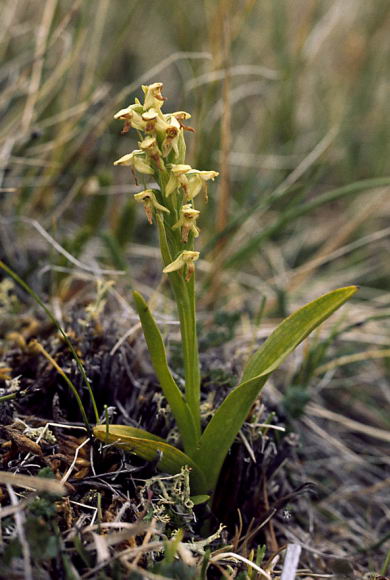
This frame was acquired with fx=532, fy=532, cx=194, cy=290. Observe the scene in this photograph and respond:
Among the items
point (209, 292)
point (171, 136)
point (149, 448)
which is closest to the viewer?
point (171, 136)

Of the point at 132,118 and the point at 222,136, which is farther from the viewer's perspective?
the point at 222,136

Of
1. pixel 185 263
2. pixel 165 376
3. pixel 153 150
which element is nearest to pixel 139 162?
pixel 153 150

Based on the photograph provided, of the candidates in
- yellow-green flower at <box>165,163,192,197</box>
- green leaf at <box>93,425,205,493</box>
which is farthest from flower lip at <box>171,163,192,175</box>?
green leaf at <box>93,425,205,493</box>

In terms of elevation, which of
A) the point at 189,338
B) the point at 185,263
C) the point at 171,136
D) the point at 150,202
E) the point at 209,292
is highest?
the point at 171,136

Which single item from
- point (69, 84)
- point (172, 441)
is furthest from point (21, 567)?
point (69, 84)

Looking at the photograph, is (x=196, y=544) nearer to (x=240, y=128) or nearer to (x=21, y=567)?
(x=21, y=567)

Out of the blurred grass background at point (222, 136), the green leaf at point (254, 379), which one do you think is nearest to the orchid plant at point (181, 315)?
the green leaf at point (254, 379)

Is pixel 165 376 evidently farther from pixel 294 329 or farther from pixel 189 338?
pixel 294 329
